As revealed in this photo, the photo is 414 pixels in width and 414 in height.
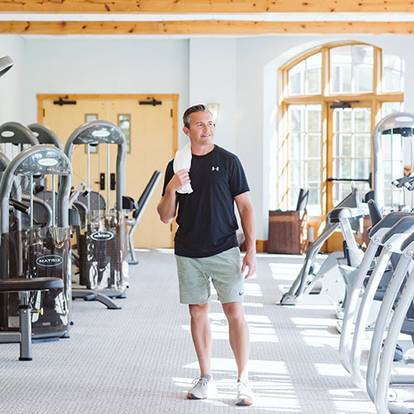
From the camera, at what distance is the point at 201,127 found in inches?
182

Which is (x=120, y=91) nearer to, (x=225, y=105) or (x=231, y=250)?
(x=225, y=105)

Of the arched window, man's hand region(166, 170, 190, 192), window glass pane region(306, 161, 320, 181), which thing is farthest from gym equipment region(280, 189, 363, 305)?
window glass pane region(306, 161, 320, 181)

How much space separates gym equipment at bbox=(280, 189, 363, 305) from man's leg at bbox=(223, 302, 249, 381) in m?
1.99

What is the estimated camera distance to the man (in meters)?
4.63

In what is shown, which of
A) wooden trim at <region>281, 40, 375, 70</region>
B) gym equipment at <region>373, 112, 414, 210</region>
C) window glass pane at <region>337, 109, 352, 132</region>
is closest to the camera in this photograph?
gym equipment at <region>373, 112, 414, 210</region>

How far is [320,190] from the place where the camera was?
13.2 metres

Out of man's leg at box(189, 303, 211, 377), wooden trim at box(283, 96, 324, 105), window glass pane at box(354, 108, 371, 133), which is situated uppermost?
wooden trim at box(283, 96, 324, 105)

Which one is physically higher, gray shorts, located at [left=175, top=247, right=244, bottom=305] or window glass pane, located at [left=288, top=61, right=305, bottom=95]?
window glass pane, located at [left=288, top=61, right=305, bottom=95]

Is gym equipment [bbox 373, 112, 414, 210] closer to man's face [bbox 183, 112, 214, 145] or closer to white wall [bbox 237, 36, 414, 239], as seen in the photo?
man's face [bbox 183, 112, 214, 145]

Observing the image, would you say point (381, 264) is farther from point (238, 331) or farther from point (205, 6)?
point (205, 6)

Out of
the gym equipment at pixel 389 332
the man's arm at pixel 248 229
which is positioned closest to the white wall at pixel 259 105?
the man's arm at pixel 248 229

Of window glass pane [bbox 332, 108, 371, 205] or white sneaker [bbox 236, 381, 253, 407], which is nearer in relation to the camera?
white sneaker [bbox 236, 381, 253, 407]

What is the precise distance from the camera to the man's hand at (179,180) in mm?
4508

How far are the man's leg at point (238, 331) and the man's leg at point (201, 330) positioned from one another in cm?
13
